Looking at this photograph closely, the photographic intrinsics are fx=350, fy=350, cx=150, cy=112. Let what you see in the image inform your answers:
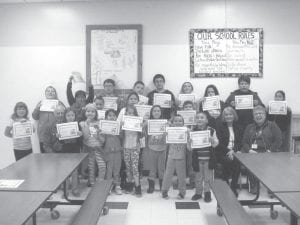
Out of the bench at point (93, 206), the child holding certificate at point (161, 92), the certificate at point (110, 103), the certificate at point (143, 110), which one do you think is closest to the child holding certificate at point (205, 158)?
the certificate at point (143, 110)

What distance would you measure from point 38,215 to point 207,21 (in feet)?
12.2

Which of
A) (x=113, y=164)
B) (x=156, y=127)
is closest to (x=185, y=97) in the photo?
(x=156, y=127)

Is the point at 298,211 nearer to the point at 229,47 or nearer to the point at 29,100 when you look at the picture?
the point at 229,47

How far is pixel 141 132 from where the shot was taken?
4.53 m

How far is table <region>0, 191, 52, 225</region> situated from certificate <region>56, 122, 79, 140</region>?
168 centimetres

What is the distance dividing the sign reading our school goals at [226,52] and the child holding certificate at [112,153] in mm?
1756

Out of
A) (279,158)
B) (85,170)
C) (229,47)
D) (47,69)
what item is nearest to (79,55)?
(47,69)

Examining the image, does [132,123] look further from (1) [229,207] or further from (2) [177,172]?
(1) [229,207]

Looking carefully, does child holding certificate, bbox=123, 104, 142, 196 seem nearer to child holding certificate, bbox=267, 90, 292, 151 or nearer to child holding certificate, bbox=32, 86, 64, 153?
child holding certificate, bbox=32, 86, 64, 153

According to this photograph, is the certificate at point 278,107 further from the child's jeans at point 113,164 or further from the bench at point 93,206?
the bench at point 93,206

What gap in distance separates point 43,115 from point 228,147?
277 centimetres

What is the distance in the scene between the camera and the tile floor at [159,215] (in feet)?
11.8

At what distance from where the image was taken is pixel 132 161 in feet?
14.6

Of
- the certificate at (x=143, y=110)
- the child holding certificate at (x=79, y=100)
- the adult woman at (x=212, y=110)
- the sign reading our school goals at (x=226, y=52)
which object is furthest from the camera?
the sign reading our school goals at (x=226, y=52)
